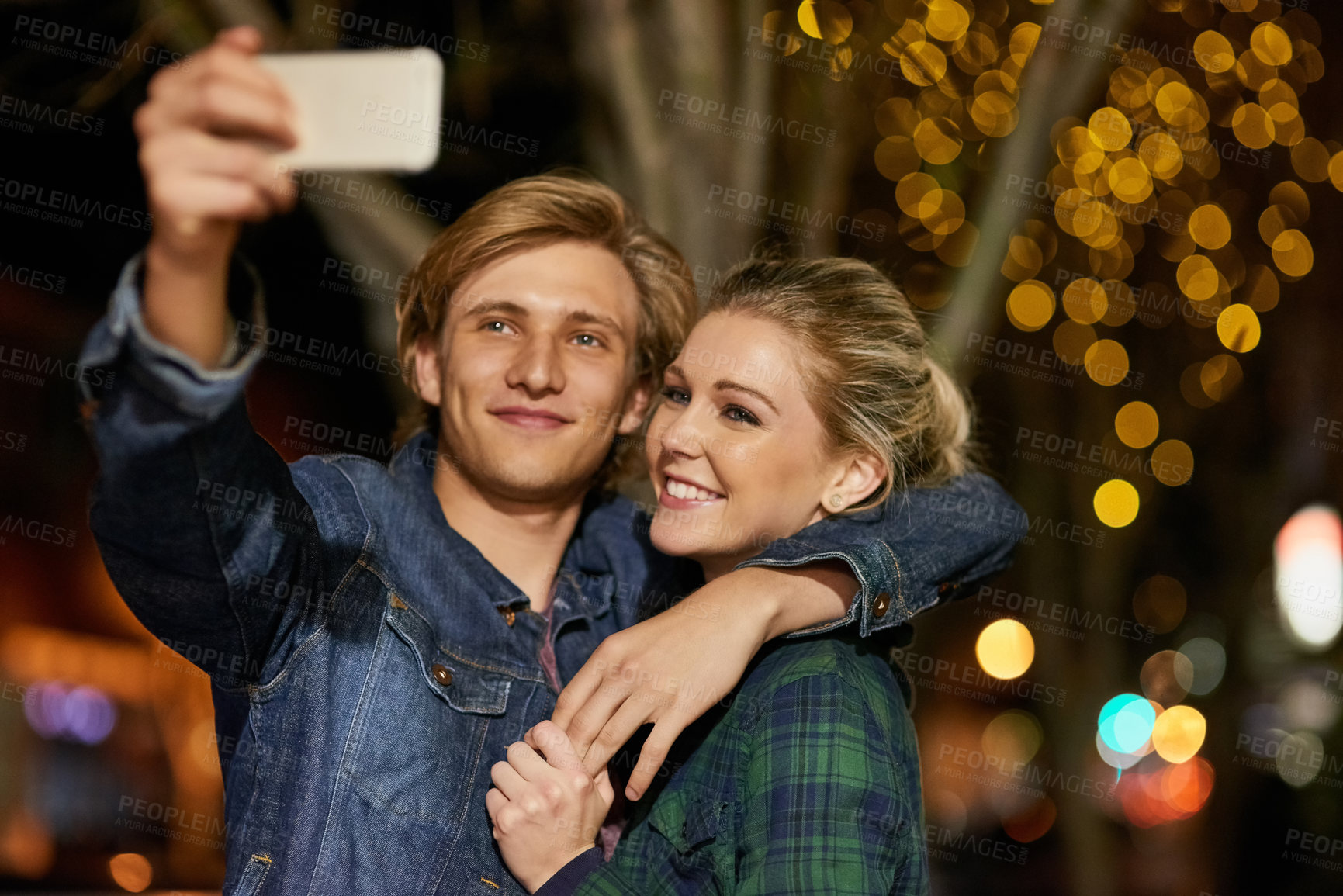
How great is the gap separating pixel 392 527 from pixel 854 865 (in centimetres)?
109

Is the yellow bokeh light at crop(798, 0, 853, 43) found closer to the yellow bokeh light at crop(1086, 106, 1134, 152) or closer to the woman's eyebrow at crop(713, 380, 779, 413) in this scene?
the yellow bokeh light at crop(1086, 106, 1134, 152)

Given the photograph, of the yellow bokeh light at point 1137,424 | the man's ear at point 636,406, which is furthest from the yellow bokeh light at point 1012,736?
the man's ear at point 636,406

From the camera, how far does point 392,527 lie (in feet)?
6.61

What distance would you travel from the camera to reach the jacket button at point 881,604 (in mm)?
1933

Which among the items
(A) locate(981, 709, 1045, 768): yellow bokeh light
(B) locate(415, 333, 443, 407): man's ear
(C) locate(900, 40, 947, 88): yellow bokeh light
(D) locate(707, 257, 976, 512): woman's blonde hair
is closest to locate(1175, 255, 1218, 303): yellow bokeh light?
(C) locate(900, 40, 947, 88): yellow bokeh light

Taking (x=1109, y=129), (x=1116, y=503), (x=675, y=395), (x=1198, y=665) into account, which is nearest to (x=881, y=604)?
(x=675, y=395)

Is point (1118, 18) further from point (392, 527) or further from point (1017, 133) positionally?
point (392, 527)

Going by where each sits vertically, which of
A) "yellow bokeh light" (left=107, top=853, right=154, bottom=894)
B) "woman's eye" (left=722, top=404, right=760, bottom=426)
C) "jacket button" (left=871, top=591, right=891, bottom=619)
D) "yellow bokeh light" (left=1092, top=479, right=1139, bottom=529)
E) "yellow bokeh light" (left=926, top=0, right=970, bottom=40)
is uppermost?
"yellow bokeh light" (left=926, top=0, right=970, bottom=40)

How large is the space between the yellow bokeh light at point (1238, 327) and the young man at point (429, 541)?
131 inches

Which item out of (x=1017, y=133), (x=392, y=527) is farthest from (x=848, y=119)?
(x=392, y=527)

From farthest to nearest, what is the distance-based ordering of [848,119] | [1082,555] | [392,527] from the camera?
[1082,555], [848,119], [392,527]

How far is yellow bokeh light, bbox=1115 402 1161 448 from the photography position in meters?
5.38

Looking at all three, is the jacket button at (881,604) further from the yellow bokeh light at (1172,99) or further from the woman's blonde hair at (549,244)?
the yellow bokeh light at (1172,99)

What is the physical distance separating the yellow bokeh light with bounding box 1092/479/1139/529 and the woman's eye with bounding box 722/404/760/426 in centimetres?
371
